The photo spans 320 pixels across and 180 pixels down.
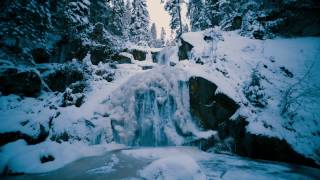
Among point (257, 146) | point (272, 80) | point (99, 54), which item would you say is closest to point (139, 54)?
point (99, 54)

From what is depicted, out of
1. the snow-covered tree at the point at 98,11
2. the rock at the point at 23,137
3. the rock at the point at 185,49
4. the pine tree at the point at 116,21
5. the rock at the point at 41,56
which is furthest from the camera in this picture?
the pine tree at the point at 116,21

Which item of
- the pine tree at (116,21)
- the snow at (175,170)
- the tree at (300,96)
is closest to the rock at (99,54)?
the pine tree at (116,21)

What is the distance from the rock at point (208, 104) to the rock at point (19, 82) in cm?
979

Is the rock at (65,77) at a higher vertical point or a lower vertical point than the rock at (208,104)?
higher

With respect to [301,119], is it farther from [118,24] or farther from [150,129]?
[118,24]

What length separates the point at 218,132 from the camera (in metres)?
9.90

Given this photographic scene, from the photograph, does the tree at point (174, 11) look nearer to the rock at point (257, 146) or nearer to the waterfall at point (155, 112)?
the waterfall at point (155, 112)

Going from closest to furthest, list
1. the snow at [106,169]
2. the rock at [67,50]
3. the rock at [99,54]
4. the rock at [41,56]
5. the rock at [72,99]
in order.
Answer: the snow at [106,169] < the rock at [72,99] < the rock at [41,56] < the rock at [67,50] < the rock at [99,54]

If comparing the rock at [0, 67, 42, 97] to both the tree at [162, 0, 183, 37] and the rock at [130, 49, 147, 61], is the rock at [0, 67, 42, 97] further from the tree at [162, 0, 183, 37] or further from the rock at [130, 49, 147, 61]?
the tree at [162, 0, 183, 37]

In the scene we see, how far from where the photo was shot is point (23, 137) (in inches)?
398

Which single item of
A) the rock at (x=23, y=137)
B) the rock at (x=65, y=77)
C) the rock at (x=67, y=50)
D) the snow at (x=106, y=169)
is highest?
the rock at (x=67, y=50)

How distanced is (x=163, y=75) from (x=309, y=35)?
29.4 feet

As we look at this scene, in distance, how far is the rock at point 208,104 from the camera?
32.5 ft

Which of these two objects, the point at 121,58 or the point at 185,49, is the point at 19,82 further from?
the point at 121,58
